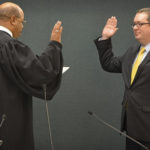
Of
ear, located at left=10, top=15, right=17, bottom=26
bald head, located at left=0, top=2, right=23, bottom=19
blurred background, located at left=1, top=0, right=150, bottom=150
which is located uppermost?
bald head, located at left=0, top=2, right=23, bottom=19

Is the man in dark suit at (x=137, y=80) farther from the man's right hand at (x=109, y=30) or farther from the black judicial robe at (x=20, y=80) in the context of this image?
the black judicial robe at (x=20, y=80)

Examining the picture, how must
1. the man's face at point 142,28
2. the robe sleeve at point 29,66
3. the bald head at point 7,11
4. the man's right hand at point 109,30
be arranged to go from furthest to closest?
the man's right hand at point 109,30 < the man's face at point 142,28 < the bald head at point 7,11 < the robe sleeve at point 29,66

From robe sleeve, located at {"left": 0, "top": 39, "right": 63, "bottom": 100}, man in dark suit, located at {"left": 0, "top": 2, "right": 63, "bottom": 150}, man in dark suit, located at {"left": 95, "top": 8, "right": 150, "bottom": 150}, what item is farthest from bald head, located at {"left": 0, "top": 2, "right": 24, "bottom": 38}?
man in dark suit, located at {"left": 95, "top": 8, "right": 150, "bottom": 150}

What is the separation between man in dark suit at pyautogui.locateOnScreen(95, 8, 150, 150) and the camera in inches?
62.6

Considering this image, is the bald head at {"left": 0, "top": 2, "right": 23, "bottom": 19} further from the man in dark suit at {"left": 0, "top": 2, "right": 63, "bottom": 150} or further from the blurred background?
the blurred background

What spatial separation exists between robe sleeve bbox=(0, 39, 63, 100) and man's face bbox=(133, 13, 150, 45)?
0.60m

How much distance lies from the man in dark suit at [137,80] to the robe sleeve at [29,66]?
20.6 inches

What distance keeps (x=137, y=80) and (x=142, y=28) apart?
361 mm

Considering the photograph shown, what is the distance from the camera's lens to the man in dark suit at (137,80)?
1589mm

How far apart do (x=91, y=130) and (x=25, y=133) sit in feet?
3.74

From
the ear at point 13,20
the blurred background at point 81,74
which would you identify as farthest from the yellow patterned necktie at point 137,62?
the ear at point 13,20

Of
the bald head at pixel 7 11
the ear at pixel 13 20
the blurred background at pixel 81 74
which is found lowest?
the blurred background at pixel 81 74

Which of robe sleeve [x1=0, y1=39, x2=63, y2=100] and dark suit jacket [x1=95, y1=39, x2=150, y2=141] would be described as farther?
dark suit jacket [x1=95, y1=39, x2=150, y2=141]

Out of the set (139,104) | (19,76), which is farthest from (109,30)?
(19,76)
